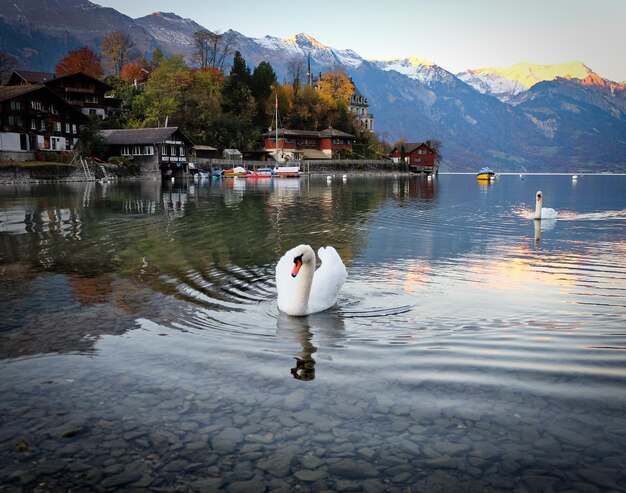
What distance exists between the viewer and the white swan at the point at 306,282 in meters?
10.9

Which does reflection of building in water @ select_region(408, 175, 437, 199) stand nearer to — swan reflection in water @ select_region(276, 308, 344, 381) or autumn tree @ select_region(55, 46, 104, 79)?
swan reflection in water @ select_region(276, 308, 344, 381)

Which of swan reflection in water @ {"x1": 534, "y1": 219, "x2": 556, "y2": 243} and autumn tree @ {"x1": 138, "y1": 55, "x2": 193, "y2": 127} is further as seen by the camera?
autumn tree @ {"x1": 138, "y1": 55, "x2": 193, "y2": 127}

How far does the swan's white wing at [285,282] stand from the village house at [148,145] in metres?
85.3

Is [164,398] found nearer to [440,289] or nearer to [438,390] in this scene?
[438,390]

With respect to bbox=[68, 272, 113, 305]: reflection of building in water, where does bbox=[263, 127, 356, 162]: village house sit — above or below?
above

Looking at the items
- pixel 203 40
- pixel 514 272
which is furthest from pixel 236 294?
pixel 203 40

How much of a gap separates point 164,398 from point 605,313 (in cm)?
957

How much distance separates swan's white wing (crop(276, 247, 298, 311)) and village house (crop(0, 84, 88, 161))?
76.1 m

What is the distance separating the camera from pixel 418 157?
16088 cm

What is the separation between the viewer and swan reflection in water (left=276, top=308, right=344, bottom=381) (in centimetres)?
846

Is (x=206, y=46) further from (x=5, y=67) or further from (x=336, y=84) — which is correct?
(x=5, y=67)

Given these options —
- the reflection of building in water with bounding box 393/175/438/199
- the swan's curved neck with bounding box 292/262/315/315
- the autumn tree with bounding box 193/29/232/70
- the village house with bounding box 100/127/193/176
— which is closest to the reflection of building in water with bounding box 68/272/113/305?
the swan's curved neck with bounding box 292/262/315/315

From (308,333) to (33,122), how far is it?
83815mm

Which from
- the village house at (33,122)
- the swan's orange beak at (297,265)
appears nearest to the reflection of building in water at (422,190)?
the swan's orange beak at (297,265)
